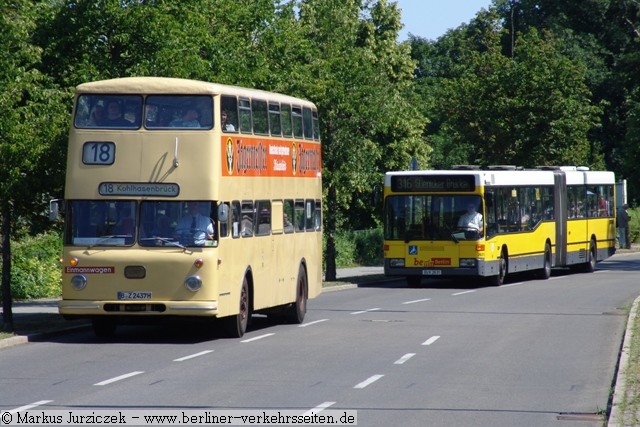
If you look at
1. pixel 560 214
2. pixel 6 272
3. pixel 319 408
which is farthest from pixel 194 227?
pixel 560 214

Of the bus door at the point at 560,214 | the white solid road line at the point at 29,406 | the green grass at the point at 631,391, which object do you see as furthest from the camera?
the bus door at the point at 560,214

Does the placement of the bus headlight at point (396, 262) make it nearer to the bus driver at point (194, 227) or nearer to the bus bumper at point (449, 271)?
the bus bumper at point (449, 271)

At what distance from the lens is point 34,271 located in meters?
31.7

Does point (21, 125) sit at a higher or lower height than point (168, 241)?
higher

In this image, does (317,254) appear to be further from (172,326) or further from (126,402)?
(126,402)

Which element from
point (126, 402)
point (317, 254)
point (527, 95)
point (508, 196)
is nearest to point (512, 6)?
point (527, 95)

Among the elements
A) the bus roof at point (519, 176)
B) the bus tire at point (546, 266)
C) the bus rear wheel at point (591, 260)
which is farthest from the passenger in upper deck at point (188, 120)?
the bus rear wheel at point (591, 260)

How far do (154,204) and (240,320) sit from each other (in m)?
2.58

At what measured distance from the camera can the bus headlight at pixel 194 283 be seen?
64.2 feet

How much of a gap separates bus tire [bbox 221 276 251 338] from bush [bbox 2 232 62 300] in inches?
397

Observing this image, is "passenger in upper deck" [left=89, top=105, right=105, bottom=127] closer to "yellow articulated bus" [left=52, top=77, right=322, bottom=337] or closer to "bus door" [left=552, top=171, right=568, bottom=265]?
"yellow articulated bus" [left=52, top=77, right=322, bottom=337]

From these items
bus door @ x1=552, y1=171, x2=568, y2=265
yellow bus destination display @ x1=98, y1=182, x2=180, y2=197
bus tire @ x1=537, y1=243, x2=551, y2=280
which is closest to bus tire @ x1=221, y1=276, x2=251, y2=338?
yellow bus destination display @ x1=98, y1=182, x2=180, y2=197

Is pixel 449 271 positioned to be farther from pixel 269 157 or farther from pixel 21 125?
pixel 21 125

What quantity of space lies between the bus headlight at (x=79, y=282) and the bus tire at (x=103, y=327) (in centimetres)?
127
